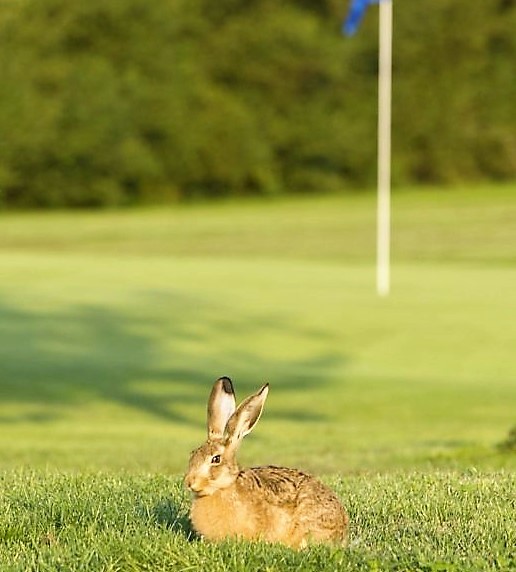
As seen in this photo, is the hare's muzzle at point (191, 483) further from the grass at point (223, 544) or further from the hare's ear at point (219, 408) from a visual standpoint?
the grass at point (223, 544)

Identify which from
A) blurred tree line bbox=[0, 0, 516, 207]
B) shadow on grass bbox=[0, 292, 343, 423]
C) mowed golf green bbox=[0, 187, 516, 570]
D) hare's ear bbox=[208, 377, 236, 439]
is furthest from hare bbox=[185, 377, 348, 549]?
blurred tree line bbox=[0, 0, 516, 207]

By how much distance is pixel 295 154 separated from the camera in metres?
53.8

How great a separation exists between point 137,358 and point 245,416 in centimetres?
1216

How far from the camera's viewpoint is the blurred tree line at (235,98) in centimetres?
4925

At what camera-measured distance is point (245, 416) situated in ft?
14.3

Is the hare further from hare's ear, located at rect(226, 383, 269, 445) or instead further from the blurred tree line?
the blurred tree line

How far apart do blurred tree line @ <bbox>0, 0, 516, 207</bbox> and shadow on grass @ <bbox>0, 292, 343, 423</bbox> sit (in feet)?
97.1

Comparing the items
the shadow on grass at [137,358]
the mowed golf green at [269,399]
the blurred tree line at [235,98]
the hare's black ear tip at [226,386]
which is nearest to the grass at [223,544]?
the mowed golf green at [269,399]

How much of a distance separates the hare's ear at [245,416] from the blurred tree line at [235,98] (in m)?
43.5

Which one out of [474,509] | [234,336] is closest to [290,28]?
[234,336]

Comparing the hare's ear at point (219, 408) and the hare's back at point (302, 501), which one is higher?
the hare's ear at point (219, 408)

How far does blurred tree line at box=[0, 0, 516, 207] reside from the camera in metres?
49.2

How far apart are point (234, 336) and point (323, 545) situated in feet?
41.3

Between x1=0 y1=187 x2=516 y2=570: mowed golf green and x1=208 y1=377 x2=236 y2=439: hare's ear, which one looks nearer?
x1=208 y1=377 x2=236 y2=439: hare's ear
